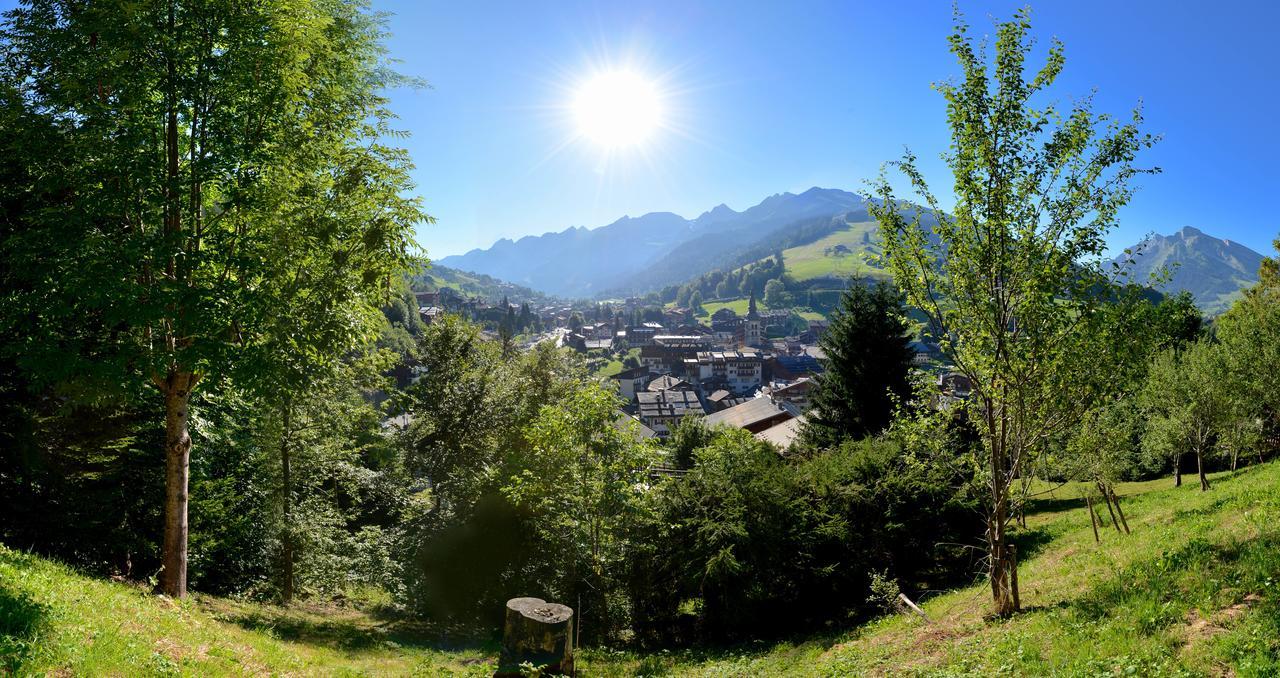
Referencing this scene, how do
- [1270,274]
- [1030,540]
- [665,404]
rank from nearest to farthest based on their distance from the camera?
[1030,540]
[1270,274]
[665,404]

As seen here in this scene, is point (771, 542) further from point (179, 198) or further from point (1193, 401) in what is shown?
point (1193, 401)

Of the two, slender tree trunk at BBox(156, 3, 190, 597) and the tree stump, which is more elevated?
slender tree trunk at BBox(156, 3, 190, 597)

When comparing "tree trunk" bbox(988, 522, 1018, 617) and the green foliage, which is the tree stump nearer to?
the green foliage

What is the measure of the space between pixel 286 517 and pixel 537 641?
11.1 meters

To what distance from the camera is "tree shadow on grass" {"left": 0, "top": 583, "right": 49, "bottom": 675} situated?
562cm

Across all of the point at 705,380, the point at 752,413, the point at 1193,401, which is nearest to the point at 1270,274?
the point at 1193,401

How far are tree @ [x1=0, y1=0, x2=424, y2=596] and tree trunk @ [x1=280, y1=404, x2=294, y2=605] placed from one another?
7614 millimetres

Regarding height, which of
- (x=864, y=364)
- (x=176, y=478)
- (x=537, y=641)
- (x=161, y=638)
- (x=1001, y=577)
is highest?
(x=864, y=364)

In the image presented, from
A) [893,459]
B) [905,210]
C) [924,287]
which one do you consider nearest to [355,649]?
[924,287]

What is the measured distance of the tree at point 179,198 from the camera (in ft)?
28.7

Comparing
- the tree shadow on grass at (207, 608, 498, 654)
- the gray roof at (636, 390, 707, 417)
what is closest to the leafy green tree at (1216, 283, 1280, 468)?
the tree shadow on grass at (207, 608, 498, 654)

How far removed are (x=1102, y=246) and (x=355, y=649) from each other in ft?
55.4

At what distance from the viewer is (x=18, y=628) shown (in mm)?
6223

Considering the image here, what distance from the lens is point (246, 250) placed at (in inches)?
378
